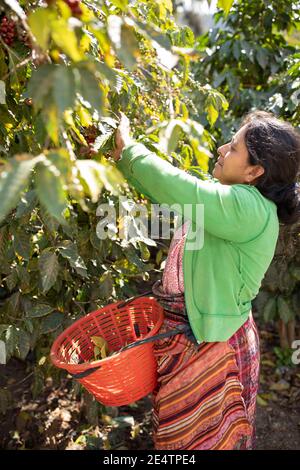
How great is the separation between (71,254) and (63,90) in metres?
0.79

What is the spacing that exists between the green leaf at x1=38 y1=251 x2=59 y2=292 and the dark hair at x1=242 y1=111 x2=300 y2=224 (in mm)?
560

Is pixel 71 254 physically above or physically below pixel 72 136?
below

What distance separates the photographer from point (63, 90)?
73 cm

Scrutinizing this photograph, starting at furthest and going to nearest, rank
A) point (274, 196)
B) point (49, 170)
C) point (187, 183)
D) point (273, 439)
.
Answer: point (273, 439) → point (274, 196) → point (187, 183) → point (49, 170)

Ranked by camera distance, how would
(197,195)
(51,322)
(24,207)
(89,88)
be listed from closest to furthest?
1. (89,88)
2. (197,195)
3. (24,207)
4. (51,322)

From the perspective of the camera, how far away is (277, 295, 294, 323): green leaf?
2.38m

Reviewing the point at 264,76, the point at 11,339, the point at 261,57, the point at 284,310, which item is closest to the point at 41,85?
the point at 11,339

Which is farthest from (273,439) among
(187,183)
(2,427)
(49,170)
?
(49,170)

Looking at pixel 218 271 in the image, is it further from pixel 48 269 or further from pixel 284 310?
pixel 284 310

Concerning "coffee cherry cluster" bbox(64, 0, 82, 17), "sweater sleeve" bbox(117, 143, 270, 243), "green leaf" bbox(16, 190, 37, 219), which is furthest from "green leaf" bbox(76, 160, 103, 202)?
"green leaf" bbox(16, 190, 37, 219)

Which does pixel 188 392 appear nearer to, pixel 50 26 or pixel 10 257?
pixel 10 257

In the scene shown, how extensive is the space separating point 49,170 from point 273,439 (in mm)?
1976

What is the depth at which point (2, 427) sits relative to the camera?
2.32 metres

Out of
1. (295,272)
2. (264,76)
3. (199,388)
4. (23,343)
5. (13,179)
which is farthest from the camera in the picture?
(264,76)
